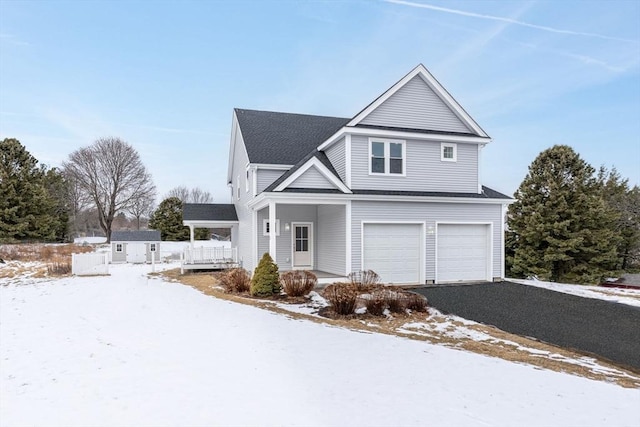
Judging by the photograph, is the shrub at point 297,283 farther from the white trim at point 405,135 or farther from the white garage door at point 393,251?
the white trim at point 405,135

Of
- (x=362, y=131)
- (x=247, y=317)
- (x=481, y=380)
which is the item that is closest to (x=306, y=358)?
(x=481, y=380)

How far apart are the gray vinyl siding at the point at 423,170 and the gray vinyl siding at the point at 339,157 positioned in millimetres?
492

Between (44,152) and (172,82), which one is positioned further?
(44,152)

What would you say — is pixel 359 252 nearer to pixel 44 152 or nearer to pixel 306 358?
pixel 306 358

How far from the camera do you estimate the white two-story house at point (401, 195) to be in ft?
42.6

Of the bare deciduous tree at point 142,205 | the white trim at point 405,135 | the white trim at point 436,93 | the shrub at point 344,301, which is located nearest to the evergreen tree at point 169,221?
the bare deciduous tree at point 142,205

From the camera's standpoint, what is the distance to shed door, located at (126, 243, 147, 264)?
84.6ft

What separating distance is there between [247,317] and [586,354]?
22.4 feet

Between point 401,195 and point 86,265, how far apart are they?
52.4ft

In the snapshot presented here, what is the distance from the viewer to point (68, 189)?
40.0 metres

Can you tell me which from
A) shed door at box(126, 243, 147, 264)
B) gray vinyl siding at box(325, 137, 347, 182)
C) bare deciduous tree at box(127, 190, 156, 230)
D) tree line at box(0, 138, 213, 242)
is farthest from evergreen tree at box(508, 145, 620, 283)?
bare deciduous tree at box(127, 190, 156, 230)

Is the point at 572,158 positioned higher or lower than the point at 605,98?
lower

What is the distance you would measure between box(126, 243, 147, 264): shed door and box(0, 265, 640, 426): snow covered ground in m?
18.6

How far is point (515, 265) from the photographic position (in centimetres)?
2262
